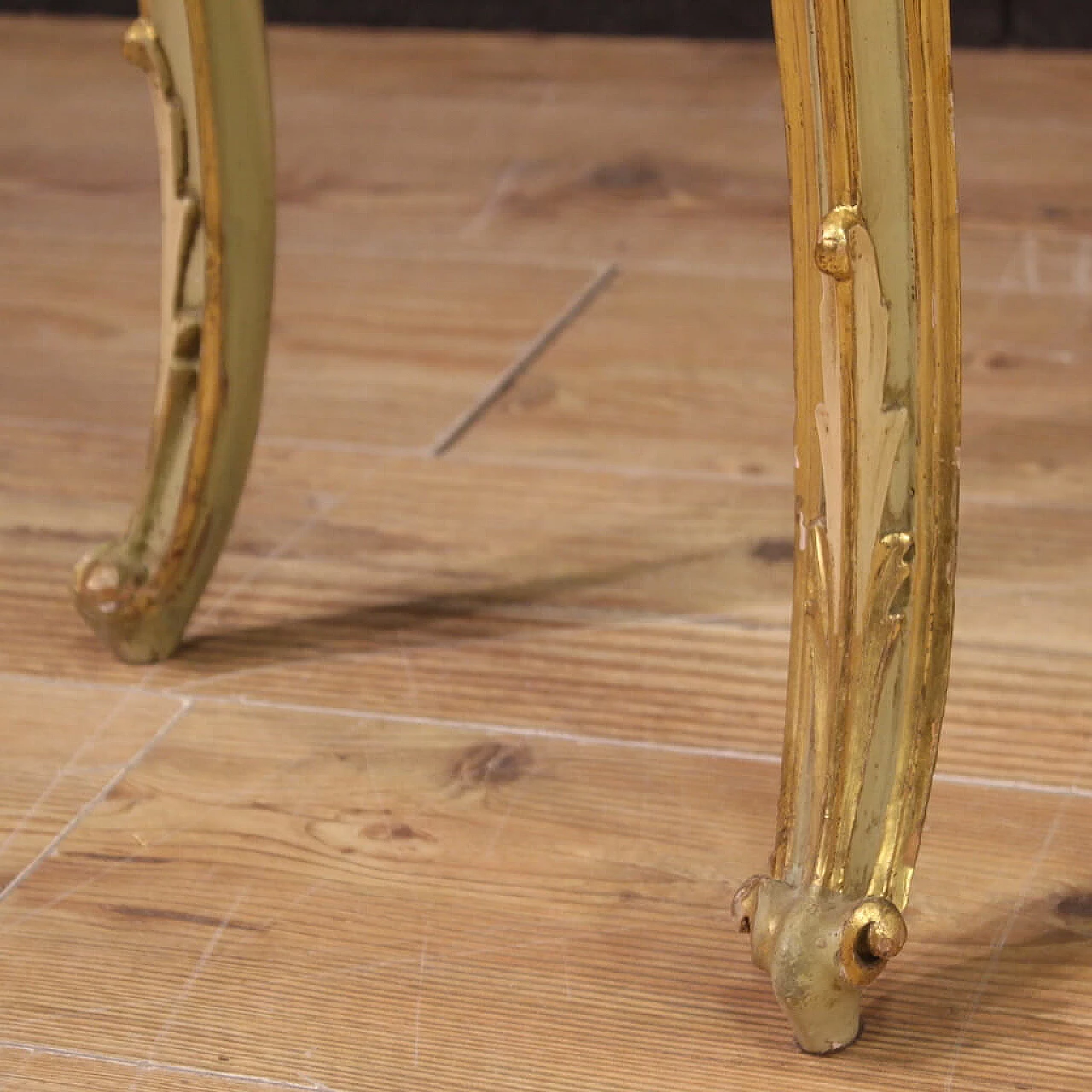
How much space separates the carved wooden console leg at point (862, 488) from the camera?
477mm

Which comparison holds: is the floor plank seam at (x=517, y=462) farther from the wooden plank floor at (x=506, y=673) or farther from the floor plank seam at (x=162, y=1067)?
the floor plank seam at (x=162, y=1067)

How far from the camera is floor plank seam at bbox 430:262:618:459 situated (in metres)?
0.99

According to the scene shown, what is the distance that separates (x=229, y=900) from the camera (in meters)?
0.62

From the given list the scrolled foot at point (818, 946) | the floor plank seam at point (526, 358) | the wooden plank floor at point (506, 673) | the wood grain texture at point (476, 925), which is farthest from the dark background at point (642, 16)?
the scrolled foot at point (818, 946)

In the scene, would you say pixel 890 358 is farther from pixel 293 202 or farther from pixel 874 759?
pixel 293 202

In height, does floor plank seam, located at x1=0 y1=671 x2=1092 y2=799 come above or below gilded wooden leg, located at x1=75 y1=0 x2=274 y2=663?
below

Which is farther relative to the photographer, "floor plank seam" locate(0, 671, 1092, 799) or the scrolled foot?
"floor plank seam" locate(0, 671, 1092, 799)

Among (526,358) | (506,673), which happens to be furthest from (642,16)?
(506,673)

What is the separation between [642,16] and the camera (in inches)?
66.9

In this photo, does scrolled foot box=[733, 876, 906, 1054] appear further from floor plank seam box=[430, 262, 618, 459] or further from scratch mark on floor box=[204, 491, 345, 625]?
floor plank seam box=[430, 262, 618, 459]

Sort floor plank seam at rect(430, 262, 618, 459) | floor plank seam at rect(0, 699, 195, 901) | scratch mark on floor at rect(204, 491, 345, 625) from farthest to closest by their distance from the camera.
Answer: floor plank seam at rect(430, 262, 618, 459) < scratch mark on floor at rect(204, 491, 345, 625) < floor plank seam at rect(0, 699, 195, 901)

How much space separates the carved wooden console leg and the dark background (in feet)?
3.79

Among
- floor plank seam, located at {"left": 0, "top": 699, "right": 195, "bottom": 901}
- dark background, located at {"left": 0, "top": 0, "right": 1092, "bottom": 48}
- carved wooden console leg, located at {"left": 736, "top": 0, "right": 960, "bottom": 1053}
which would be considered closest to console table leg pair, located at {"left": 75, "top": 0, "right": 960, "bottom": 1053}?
carved wooden console leg, located at {"left": 736, "top": 0, "right": 960, "bottom": 1053}

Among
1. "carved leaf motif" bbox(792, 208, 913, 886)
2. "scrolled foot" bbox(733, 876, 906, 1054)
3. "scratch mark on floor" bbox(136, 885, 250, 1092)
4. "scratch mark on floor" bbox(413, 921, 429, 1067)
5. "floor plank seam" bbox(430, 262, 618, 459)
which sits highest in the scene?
"carved leaf motif" bbox(792, 208, 913, 886)
